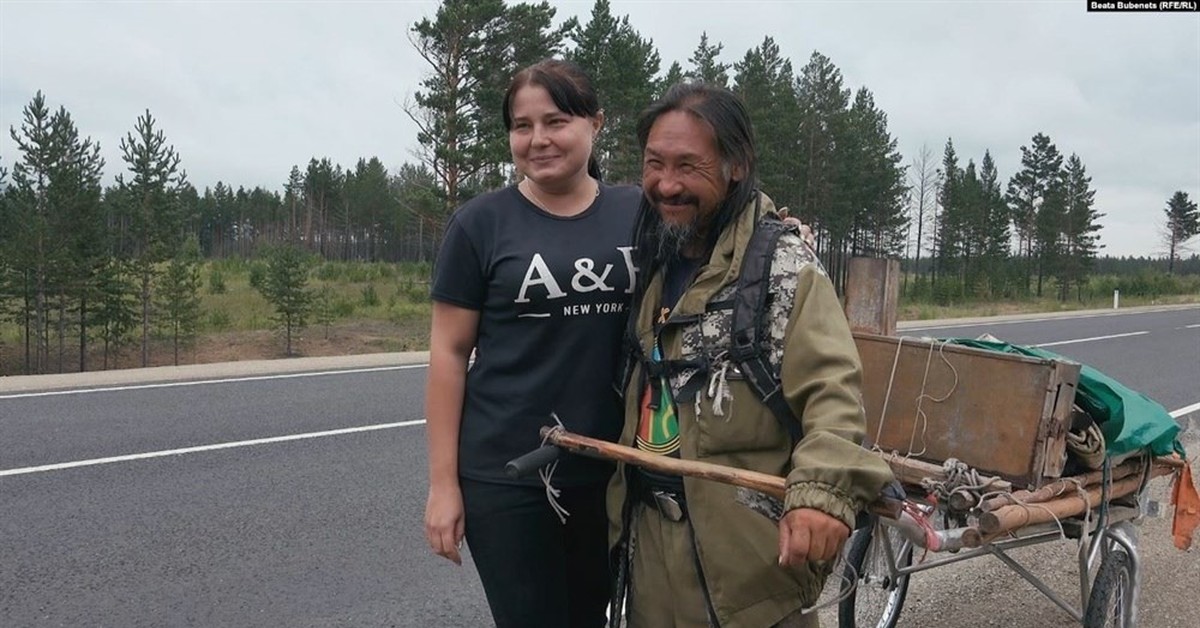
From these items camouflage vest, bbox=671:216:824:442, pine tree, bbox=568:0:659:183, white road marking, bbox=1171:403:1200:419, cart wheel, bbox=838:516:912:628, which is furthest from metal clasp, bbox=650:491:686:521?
pine tree, bbox=568:0:659:183

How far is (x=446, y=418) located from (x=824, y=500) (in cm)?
89

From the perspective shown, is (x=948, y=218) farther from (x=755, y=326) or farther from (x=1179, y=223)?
(x=755, y=326)

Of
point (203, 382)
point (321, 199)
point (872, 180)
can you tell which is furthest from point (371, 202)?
point (203, 382)

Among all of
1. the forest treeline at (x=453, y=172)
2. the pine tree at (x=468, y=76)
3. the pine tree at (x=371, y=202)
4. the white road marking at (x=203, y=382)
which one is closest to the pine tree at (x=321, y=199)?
the pine tree at (x=371, y=202)

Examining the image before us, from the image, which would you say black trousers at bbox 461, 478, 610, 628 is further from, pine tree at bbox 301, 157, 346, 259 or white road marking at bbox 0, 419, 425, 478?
pine tree at bbox 301, 157, 346, 259

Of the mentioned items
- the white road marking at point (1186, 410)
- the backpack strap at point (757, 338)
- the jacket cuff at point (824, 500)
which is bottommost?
the white road marking at point (1186, 410)

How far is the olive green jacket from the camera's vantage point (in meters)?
1.61

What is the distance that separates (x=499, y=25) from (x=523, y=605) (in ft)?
85.6

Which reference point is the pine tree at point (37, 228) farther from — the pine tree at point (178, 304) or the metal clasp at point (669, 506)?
the metal clasp at point (669, 506)

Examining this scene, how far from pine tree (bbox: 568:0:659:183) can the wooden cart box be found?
2550 cm

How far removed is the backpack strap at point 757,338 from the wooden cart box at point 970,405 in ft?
4.90

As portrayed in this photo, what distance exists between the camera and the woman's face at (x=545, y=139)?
199 centimetres

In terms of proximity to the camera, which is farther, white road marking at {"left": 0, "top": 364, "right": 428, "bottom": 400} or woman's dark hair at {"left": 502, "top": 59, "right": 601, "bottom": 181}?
white road marking at {"left": 0, "top": 364, "right": 428, "bottom": 400}

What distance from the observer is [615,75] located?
93.1 feet
